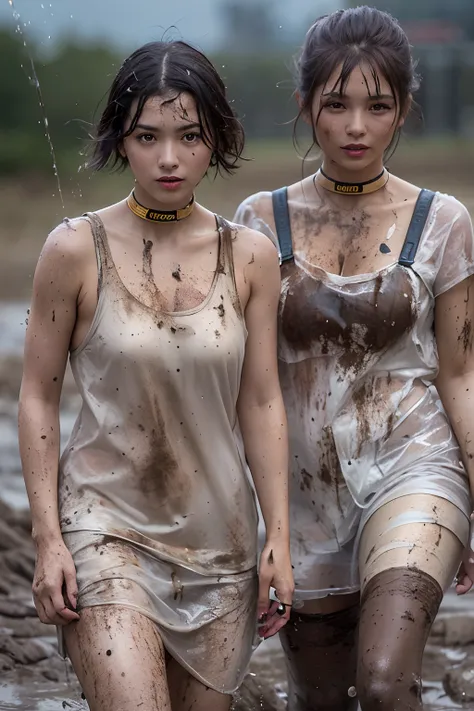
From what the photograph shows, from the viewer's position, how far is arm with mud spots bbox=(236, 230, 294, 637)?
3.62 m

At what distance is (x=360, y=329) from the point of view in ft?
13.3

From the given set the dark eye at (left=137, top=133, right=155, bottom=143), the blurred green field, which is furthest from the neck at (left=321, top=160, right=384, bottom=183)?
the blurred green field

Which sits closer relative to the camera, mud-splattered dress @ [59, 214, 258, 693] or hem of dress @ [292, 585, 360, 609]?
mud-splattered dress @ [59, 214, 258, 693]

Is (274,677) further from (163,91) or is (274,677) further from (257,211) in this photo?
(163,91)

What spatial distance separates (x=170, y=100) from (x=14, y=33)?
78.0 feet

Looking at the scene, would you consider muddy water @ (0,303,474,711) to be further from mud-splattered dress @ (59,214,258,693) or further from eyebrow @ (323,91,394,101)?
eyebrow @ (323,91,394,101)

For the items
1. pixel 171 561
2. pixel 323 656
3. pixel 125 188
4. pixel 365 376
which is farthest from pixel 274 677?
pixel 125 188

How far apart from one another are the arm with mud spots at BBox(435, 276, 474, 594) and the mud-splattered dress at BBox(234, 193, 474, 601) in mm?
22

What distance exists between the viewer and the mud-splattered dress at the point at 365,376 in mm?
4016

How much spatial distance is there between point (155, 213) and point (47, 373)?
1.70ft

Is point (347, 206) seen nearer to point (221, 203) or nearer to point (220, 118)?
point (220, 118)

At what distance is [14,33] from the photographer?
26.2 metres

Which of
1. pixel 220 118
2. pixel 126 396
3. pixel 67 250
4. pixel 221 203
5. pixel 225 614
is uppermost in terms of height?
pixel 220 118

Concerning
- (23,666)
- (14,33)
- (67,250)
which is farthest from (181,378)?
(14,33)
